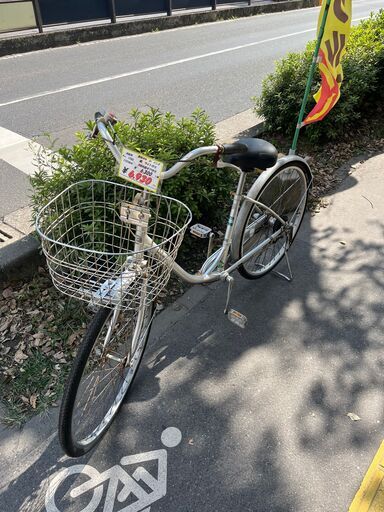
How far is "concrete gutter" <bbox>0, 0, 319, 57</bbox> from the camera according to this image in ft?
36.7

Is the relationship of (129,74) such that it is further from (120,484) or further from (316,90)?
(120,484)

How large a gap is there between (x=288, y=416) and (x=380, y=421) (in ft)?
1.79

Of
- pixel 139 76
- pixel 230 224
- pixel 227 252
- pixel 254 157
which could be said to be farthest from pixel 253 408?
pixel 139 76

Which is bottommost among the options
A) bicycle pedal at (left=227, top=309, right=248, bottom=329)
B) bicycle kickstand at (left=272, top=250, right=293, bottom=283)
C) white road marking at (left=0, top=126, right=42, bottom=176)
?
bicycle kickstand at (left=272, top=250, right=293, bottom=283)

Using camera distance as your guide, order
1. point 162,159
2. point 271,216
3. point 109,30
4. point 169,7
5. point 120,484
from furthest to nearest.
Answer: point 169,7 < point 109,30 < point 271,216 < point 162,159 < point 120,484

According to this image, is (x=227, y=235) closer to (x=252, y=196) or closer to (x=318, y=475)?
(x=252, y=196)

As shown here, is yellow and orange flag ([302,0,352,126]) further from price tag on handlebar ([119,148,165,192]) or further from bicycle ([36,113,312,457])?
price tag on handlebar ([119,148,165,192])

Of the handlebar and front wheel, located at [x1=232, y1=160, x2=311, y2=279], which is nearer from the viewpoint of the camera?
the handlebar

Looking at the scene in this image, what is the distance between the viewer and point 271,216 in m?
3.17

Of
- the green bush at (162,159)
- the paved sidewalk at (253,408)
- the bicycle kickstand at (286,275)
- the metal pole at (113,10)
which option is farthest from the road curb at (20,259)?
the metal pole at (113,10)

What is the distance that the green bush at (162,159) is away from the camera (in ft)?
10.2

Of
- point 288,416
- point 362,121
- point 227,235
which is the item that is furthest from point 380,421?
point 362,121

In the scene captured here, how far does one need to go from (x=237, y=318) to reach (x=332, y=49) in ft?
8.92

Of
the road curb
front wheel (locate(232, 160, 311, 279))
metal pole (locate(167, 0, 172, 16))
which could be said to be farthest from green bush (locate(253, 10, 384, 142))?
metal pole (locate(167, 0, 172, 16))
